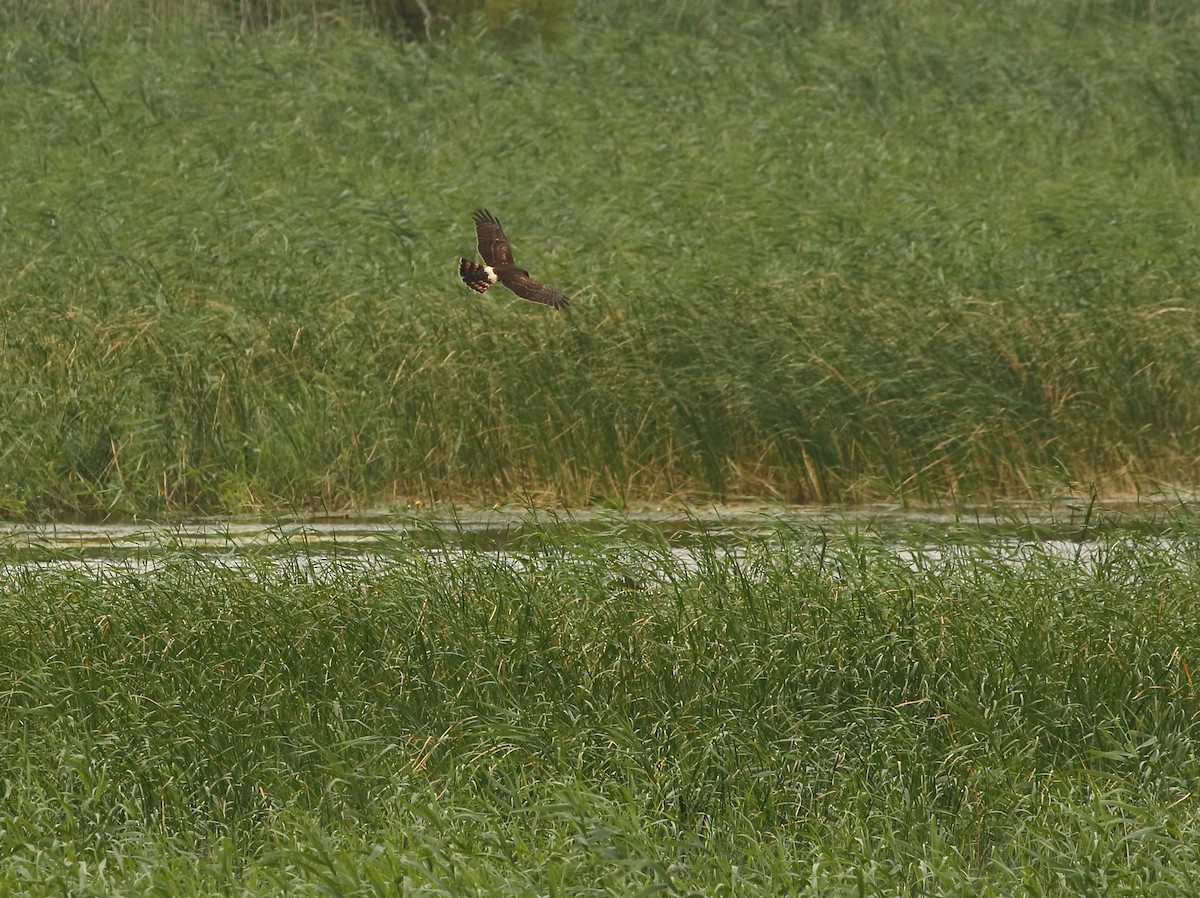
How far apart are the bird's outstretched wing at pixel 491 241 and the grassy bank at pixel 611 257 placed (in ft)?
8.67

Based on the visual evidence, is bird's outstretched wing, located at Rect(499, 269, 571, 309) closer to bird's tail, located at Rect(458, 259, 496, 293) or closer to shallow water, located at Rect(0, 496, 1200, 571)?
bird's tail, located at Rect(458, 259, 496, 293)

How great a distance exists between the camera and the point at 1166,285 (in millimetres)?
13312

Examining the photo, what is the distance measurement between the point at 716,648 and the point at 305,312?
7.25m

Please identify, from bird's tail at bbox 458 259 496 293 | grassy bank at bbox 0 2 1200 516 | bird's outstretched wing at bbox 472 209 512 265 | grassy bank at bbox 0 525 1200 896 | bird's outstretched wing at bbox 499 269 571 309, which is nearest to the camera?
grassy bank at bbox 0 525 1200 896

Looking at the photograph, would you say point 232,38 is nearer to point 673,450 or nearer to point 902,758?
point 673,450

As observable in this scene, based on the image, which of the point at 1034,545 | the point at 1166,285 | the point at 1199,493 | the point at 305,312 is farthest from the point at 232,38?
the point at 1034,545

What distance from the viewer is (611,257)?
53.0 feet

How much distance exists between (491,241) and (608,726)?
3037 millimetres

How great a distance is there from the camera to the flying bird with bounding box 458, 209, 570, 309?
7.80 metres

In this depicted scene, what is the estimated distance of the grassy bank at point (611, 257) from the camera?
442 inches

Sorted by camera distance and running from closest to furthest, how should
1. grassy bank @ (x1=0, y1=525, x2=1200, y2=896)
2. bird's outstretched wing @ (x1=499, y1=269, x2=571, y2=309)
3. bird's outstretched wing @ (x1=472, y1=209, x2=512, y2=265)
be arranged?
grassy bank @ (x1=0, y1=525, x2=1200, y2=896) → bird's outstretched wing @ (x1=499, y1=269, x2=571, y2=309) → bird's outstretched wing @ (x1=472, y1=209, x2=512, y2=265)

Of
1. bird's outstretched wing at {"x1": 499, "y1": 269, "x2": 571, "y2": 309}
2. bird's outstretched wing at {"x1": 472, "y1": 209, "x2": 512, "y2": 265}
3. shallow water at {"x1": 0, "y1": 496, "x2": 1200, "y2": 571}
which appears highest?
bird's outstretched wing at {"x1": 472, "y1": 209, "x2": 512, "y2": 265}

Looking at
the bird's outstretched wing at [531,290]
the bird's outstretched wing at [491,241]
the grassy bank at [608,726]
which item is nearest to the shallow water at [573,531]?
the grassy bank at [608,726]

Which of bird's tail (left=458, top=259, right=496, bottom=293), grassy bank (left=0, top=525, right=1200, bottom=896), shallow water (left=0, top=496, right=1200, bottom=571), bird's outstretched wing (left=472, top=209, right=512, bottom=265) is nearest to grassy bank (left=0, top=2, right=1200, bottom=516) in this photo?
shallow water (left=0, top=496, right=1200, bottom=571)
